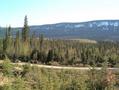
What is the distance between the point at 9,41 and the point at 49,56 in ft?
70.1

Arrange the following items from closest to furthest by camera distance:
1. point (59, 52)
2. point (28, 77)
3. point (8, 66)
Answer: point (8, 66) → point (28, 77) → point (59, 52)

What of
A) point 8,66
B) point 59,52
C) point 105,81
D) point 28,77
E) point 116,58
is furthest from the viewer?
point 59,52

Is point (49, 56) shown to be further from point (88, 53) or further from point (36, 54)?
point (88, 53)

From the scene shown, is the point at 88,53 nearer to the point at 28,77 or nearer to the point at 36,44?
the point at 36,44

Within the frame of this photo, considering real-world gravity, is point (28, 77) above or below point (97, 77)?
below

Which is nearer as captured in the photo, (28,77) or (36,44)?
(28,77)

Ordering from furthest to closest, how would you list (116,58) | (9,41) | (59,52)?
(9,41) < (59,52) < (116,58)

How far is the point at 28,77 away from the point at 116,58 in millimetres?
59645

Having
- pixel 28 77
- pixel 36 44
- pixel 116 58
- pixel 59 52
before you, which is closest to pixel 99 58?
pixel 116 58

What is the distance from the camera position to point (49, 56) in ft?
389

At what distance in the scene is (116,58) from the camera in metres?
113

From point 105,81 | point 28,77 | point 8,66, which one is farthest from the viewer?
point 28,77

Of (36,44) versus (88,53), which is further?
(36,44)

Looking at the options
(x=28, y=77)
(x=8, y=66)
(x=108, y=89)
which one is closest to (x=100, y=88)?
Answer: (x=108, y=89)
